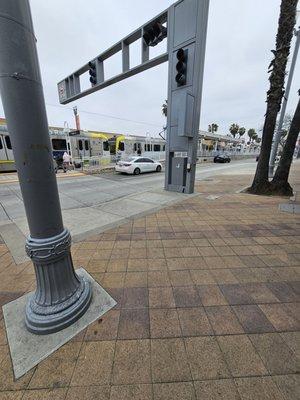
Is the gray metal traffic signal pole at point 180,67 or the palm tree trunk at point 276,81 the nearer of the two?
the gray metal traffic signal pole at point 180,67

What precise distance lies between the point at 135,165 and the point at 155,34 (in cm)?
938

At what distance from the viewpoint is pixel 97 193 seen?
32.7 ft

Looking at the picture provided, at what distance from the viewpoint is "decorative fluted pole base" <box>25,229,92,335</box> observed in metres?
2.04

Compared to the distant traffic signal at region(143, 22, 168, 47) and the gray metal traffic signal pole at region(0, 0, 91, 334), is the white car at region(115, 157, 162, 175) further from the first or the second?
the gray metal traffic signal pole at region(0, 0, 91, 334)

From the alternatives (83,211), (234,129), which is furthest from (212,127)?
(83,211)

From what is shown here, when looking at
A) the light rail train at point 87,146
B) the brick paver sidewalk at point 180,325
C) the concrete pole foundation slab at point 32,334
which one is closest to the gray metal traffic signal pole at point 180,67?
the brick paver sidewalk at point 180,325

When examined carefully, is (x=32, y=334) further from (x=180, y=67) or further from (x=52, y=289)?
(x=180, y=67)

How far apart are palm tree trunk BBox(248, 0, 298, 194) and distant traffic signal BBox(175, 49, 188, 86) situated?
12.7ft

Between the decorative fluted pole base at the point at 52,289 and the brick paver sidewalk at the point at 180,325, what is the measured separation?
0.92 ft

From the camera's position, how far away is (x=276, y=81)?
8.66 m

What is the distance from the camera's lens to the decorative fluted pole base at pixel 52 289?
2041 millimetres

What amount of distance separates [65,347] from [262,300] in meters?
2.36

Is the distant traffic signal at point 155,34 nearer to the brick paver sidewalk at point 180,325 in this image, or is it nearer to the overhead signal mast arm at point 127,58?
the overhead signal mast arm at point 127,58

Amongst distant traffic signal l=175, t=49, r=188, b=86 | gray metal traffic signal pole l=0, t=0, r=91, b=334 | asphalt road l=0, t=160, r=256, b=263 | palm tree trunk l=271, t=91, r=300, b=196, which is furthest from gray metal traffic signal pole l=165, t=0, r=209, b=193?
gray metal traffic signal pole l=0, t=0, r=91, b=334
